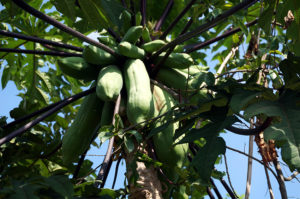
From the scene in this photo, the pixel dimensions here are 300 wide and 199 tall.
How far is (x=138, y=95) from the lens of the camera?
194 cm

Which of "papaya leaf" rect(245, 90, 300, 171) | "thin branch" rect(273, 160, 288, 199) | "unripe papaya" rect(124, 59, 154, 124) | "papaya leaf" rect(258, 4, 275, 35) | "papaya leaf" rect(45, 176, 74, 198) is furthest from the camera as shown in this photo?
"papaya leaf" rect(258, 4, 275, 35)

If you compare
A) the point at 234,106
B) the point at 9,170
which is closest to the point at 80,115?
the point at 9,170

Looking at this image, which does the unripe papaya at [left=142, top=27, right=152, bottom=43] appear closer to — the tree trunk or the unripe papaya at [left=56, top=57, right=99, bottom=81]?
the unripe papaya at [left=56, top=57, right=99, bottom=81]

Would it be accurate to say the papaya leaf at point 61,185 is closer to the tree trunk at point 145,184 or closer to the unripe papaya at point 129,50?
the tree trunk at point 145,184

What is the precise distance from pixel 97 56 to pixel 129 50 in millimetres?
185

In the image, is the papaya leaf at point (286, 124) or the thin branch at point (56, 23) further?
the thin branch at point (56, 23)

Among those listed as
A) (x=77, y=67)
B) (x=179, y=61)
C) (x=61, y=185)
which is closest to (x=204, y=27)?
(x=179, y=61)

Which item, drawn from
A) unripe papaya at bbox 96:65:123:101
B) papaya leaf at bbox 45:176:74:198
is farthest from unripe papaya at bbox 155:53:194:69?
papaya leaf at bbox 45:176:74:198

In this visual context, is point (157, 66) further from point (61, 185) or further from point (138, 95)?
point (61, 185)

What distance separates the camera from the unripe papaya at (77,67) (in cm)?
216

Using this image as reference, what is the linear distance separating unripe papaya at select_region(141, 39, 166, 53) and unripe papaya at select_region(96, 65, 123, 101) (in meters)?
0.29

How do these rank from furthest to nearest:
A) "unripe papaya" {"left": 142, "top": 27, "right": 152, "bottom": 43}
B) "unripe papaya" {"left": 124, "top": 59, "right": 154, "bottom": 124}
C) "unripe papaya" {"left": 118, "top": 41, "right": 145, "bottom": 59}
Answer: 1. "unripe papaya" {"left": 142, "top": 27, "right": 152, "bottom": 43}
2. "unripe papaya" {"left": 118, "top": 41, "right": 145, "bottom": 59}
3. "unripe papaya" {"left": 124, "top": 59, "right": 154, "bottom": 124}

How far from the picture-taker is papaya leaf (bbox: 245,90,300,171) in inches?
41.1

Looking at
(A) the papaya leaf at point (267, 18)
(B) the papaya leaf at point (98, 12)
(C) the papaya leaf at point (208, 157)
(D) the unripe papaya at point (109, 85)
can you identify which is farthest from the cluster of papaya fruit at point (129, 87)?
(C) the papaya leaf at point (208, 157)
